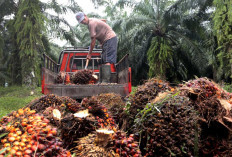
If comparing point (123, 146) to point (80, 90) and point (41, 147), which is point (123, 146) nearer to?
point (41, 147)

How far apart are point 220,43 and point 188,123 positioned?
463 inches

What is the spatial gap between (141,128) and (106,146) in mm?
359

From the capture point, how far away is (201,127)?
1.80 meters

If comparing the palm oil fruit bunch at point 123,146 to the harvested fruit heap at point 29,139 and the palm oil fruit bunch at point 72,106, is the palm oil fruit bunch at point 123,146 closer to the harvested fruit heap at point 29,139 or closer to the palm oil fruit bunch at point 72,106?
the harvested fruit heap at point 29,139

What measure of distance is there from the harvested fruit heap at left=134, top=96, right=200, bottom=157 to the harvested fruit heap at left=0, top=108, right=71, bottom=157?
0.56m

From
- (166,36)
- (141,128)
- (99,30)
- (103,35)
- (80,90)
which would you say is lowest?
(80,90)

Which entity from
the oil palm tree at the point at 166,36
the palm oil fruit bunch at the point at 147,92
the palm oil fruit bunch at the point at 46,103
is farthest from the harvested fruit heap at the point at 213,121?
the oil palm tree at the point at 166,36

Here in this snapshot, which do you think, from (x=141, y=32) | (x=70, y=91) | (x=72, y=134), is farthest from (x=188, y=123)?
(x=141, y=32)

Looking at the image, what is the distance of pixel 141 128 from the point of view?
1681 millimetres

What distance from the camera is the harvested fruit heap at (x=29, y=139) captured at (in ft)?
3.80

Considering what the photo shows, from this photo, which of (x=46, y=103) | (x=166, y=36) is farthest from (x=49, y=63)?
(x=166, y=36)

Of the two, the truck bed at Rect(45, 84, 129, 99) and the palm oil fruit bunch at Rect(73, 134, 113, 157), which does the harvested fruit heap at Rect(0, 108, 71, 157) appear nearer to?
the palm oil fruit bunch at Rect(73, 134, 113, 157)

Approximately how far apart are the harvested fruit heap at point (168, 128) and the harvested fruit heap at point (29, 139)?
563 mm

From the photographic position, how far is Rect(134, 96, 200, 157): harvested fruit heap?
5.14 ft
